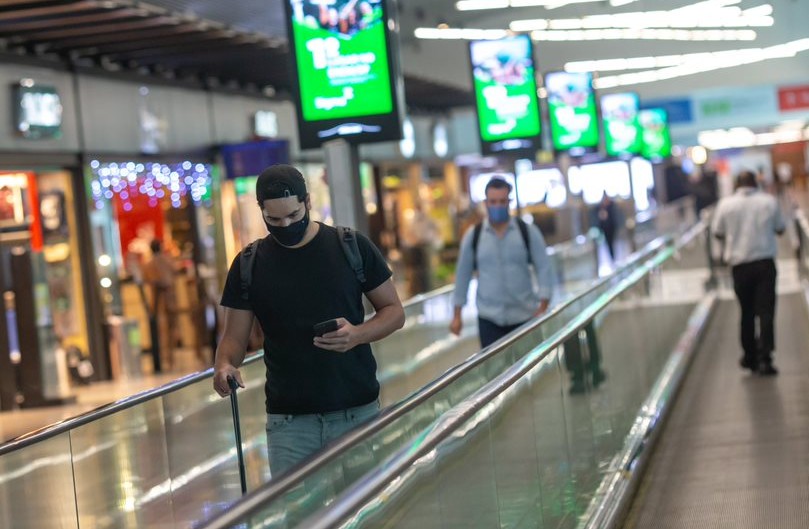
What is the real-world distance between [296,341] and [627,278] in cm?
555

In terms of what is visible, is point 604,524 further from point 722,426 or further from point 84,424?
point 722,426

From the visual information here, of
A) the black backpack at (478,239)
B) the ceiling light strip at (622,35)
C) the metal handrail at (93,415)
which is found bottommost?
the metal handrail at (93,415)

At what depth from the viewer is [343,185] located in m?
9.45

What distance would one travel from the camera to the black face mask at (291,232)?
459 centimetres

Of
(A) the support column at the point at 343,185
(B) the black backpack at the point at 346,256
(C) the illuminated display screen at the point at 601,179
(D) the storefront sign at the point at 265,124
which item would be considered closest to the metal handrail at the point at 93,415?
(B) the black backpack at the point at 346,256

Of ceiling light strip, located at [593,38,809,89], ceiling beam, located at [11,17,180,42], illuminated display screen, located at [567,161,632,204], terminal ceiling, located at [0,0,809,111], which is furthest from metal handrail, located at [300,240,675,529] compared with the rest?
illuminated display screen, located at [567,161,632,204]

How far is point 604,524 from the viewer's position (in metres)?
6.31

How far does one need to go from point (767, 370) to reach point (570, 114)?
13867 mm

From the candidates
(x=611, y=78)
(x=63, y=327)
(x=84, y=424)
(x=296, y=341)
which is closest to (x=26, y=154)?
(x=63, y=327)

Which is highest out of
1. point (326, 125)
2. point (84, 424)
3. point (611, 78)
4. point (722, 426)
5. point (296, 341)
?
point (611, 78)

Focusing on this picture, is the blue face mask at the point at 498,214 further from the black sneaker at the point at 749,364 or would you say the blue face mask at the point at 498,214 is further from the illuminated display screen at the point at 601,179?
the illuminated display screen at the point at 601,179

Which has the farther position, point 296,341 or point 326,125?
point 326,125

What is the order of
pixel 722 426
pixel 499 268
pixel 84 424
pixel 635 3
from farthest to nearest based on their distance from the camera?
pixel 635 3
pixel 722 426
pixel 499 268
pixel 84 424

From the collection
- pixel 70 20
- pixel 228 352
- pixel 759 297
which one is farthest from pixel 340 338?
pixel 70 20
